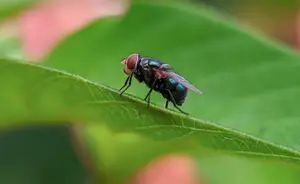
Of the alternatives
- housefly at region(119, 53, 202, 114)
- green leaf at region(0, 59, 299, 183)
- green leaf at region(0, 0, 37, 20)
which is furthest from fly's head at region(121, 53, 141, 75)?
green leaf at region(0, 0, 37, 20)

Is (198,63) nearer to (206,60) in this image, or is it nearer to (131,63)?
(206,60)

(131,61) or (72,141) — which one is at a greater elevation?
(131,61)

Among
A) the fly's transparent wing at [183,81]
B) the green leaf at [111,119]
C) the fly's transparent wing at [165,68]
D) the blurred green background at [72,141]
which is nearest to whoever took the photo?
the green leaf at [111,119]

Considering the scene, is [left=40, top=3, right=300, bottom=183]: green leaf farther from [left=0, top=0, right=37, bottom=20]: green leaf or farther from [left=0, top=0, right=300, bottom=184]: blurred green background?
[left=0, top=0, right=37, bottom=20]: green leaf

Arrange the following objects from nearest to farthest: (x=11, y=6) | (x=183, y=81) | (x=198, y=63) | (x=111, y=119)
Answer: (x=111, y=119) < (x=183, y=81) < (x=198, y=63) < (x=11, y=6)

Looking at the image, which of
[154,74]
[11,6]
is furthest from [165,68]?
[11,6]

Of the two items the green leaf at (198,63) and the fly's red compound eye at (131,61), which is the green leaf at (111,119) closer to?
the green leaf at (198,63)

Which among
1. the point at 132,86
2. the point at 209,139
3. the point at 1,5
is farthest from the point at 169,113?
the point at 1,5

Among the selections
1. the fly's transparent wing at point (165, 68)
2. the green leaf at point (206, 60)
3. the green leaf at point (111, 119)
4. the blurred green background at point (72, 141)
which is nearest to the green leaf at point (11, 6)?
the blurred green background at point (72, 141)
